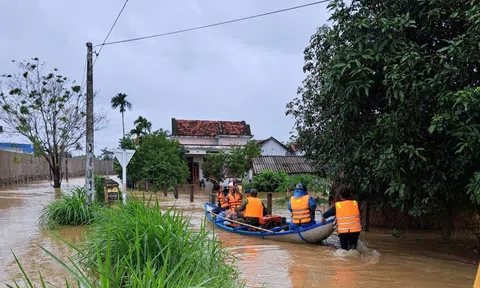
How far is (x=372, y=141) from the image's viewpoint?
9.63 metres

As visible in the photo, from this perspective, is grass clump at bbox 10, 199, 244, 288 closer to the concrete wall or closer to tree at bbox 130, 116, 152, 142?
the concrete wall

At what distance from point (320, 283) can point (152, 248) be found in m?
3.27

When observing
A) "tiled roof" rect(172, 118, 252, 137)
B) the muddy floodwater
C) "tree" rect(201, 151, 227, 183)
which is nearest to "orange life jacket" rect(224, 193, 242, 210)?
the muddy floodwater

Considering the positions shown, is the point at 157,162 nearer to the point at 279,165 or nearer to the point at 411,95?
the point at 279,165

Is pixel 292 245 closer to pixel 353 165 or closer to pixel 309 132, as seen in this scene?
pixel 353 165

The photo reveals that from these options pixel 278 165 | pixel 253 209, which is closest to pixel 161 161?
pixel 278 165

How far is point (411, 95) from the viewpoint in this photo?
8.31 metres

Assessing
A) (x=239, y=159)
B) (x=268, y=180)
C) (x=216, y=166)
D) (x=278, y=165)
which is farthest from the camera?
(x=239, y=159)

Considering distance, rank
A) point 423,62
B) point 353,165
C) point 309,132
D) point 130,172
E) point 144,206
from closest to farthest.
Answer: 1. point 144,206
2. point 423,62
3. point 353,165
4. point 309,132
5. point 130,172

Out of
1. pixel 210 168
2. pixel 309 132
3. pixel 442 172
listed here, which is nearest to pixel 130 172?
Answer: pixel 210 168

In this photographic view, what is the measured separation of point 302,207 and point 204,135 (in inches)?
1247

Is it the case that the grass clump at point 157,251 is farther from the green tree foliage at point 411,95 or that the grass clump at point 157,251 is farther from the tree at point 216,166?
the tree at point 216,166

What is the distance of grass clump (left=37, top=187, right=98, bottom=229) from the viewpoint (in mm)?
12633

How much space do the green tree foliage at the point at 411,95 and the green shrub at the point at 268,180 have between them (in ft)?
65.9
